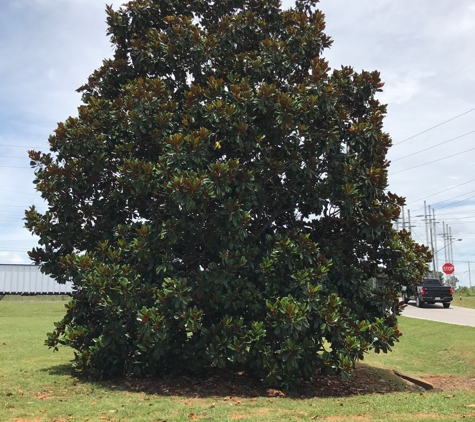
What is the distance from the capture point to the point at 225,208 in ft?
28.9

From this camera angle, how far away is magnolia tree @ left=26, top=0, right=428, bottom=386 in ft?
28.9

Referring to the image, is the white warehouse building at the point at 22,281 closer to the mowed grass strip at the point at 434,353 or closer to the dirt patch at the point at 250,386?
the mowed grass strip at the point at 434,353

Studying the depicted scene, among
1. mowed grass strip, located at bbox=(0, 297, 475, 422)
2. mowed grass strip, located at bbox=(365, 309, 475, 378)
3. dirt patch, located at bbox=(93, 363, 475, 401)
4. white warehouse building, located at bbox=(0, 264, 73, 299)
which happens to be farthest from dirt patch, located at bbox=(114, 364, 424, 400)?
white warehouse building, located at bbox=(0, 264, 73, 299)

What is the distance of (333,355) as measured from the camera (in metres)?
9.12

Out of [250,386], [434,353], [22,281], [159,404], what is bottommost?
[434,353]

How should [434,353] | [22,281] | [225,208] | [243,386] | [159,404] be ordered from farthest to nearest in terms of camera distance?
[22,281] → [434,353] → [243,386] → [225,208] → [159,404]

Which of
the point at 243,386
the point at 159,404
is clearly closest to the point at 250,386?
the point at 243,386

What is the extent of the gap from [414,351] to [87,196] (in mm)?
11924

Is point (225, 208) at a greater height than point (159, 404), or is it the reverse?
point (225, 208)

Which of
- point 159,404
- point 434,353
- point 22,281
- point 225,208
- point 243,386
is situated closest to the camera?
point 159,404

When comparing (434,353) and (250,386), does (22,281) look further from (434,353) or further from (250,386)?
(250,386)

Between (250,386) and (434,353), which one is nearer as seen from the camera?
(250,386)

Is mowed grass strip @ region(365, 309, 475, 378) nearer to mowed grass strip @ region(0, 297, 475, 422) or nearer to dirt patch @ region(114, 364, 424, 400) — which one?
dirt patch @ region(114, 364, 424, 400)

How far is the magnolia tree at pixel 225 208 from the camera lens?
8.81 meters
